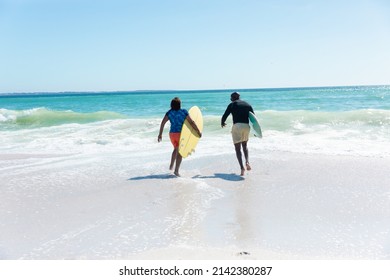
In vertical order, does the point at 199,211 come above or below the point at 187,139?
below

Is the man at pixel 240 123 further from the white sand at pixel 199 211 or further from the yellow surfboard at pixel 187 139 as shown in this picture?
the yellow surfboard at pixel 187 139

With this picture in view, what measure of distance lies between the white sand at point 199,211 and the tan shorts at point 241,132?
622 mm

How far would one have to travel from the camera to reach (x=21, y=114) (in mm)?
28641

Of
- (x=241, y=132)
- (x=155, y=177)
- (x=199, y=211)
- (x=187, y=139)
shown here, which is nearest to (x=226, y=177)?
(x=241, y=132)

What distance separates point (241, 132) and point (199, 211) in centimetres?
296

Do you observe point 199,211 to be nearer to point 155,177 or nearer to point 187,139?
point 155,177

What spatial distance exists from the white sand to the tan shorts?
622 mm

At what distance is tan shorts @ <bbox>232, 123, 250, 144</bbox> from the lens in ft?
25.6

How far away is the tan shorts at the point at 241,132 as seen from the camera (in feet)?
25.6

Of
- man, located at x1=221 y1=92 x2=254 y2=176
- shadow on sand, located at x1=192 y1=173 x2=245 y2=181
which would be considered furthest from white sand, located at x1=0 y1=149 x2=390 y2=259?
man, located at x1=221 y1=92 x2=254 y2=176

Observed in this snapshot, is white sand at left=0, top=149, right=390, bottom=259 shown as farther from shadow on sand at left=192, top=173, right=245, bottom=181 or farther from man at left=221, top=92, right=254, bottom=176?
man at left=221, top=92, right=254, bottom=176

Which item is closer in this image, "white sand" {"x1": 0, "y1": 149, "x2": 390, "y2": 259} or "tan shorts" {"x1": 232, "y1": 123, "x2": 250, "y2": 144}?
"white sand" {"x1": 0, "y1": 149, "x2": 390, "y2": 259}

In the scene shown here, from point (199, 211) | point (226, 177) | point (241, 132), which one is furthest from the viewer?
point (241, 132)

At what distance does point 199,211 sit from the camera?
517cm
